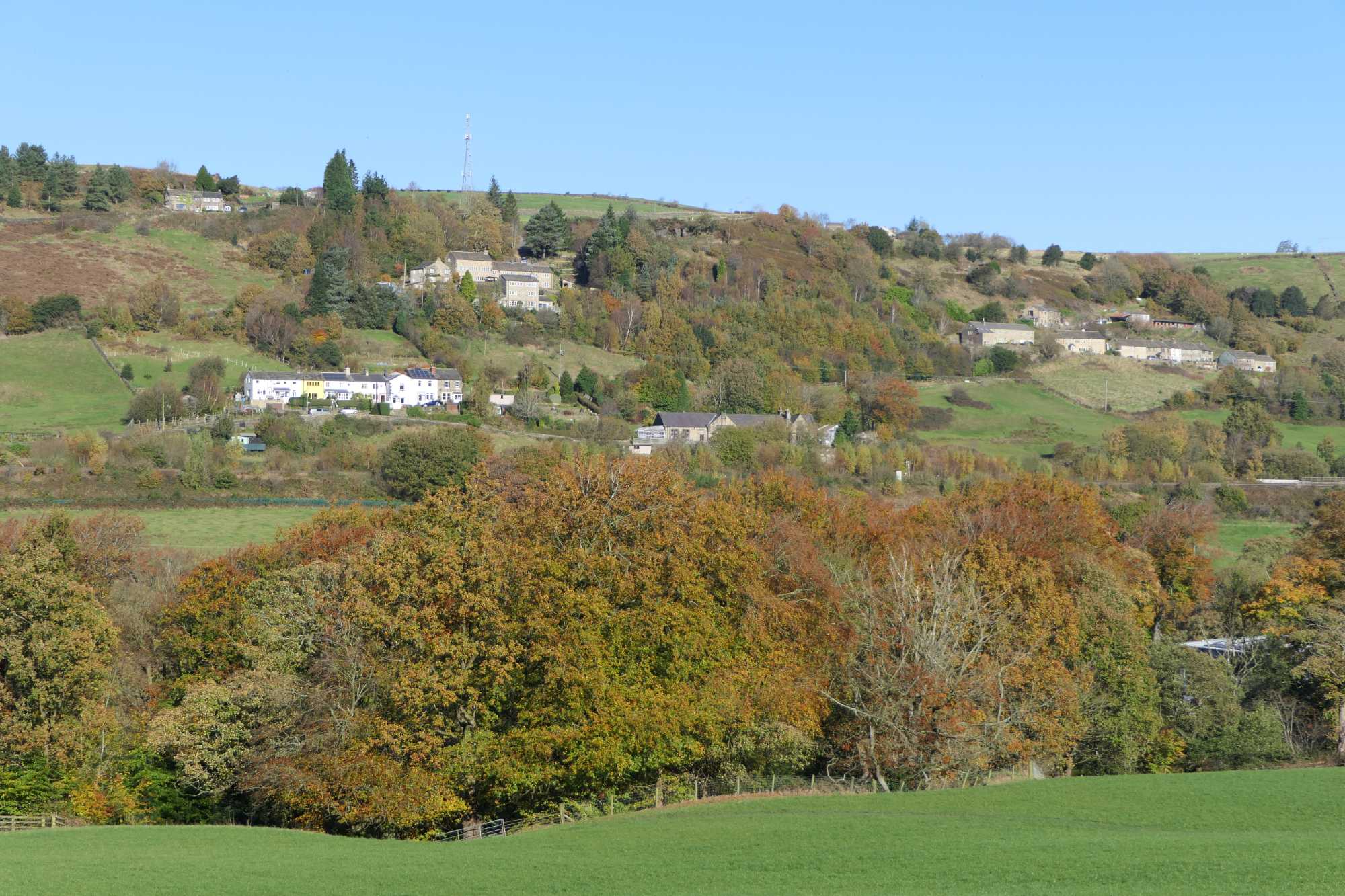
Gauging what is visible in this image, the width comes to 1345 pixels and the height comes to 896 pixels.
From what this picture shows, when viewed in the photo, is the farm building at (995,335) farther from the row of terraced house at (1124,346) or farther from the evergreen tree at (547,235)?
Answer: the evergreen tree at (547,235)

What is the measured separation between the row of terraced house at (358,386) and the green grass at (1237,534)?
54982 millimetres

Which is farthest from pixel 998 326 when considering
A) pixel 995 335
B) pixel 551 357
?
pixel 551 357

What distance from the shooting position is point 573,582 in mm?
31453

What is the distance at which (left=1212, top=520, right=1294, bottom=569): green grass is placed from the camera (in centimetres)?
6688

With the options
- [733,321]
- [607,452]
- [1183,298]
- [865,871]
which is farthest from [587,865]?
[1183,298]

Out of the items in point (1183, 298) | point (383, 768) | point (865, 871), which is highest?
point (1183, 298)

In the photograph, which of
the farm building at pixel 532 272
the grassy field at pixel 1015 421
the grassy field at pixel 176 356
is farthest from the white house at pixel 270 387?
the grassy field at pixel 1015 421

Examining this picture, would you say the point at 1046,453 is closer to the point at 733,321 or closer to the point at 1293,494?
the point at 1293,494

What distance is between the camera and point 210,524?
222 ft

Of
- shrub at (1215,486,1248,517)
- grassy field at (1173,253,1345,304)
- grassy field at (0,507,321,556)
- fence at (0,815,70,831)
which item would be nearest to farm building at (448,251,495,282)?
grassy field at (0,507,321,556)

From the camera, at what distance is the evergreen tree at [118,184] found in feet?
472

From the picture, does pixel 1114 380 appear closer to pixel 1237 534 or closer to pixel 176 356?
pixel 1237 534

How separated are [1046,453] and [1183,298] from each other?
77.1 meters

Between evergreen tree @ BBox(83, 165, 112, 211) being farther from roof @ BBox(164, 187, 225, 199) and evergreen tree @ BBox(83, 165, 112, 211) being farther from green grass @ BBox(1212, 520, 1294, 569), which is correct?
green grass @ BBox(1212, 520, 1294, 569)
